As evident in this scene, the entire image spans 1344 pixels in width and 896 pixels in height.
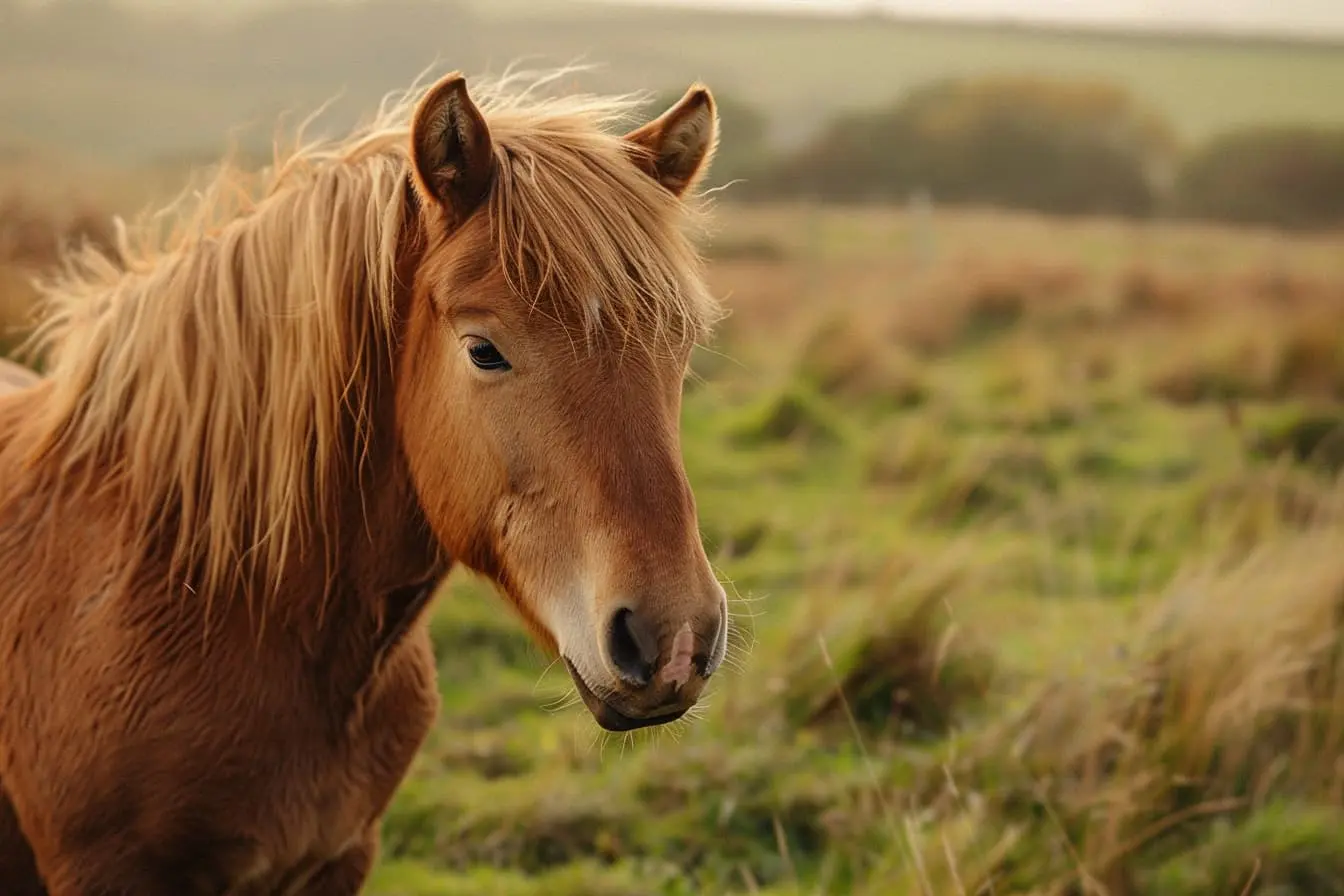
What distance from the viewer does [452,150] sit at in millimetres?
2246

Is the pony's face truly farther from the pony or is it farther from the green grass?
the pony

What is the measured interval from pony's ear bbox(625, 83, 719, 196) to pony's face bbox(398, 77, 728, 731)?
250 millimetres

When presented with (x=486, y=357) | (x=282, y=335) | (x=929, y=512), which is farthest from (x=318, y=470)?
(x=929, y=512)

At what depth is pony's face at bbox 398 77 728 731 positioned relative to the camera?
2059mm

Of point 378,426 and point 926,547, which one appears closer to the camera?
point 378,426

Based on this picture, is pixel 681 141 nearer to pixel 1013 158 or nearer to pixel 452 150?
pixel 452 150

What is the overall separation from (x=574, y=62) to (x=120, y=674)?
174 cm

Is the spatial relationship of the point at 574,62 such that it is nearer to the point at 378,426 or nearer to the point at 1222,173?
the point at 378,426

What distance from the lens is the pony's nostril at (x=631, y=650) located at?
2.03 metres

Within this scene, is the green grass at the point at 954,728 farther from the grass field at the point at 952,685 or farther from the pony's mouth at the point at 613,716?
the pony's mouth at the point at 613,716

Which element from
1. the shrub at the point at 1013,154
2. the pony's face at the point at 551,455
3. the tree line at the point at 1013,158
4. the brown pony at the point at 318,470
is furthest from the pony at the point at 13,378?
the shrub at the point at 1013,154

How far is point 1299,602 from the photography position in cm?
493

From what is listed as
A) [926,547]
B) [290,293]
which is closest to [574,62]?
[290,293]

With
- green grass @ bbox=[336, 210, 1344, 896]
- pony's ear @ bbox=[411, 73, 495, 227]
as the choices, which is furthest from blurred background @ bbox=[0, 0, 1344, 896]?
pony's ear @ bbox=[411, 73, 495, 227]
